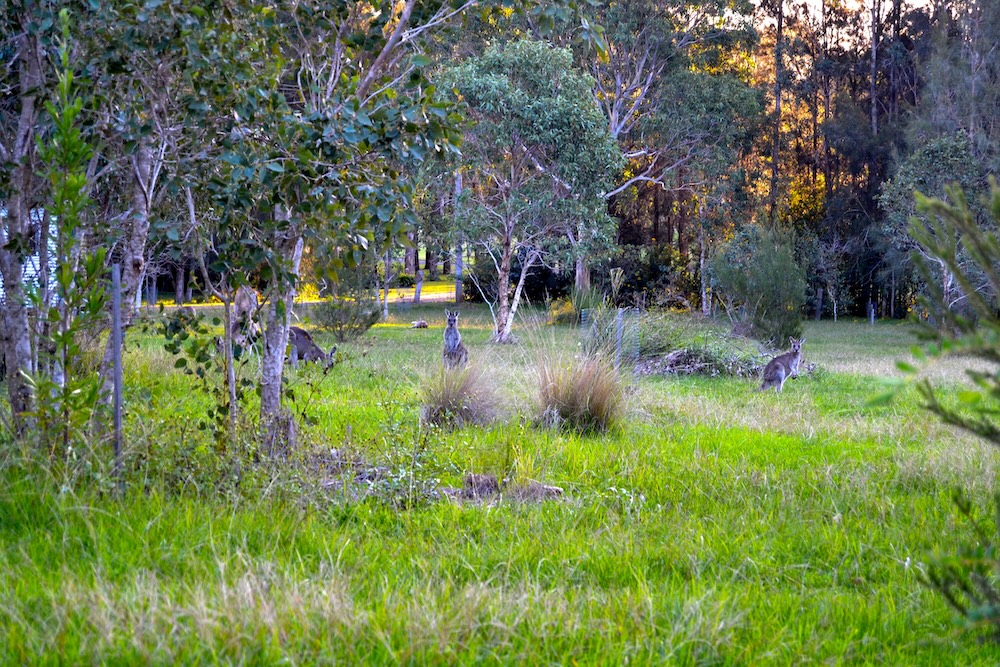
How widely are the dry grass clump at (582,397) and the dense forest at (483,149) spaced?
1.83 m

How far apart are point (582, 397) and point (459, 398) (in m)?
1.06

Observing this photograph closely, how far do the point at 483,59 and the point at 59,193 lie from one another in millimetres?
19540

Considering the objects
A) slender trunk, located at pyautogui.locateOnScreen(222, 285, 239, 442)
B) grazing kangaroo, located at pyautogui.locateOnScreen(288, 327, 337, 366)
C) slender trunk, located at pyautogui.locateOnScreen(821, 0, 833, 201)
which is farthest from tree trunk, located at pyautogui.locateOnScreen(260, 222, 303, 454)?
slender trunk, located at pyautogui.locateOnScreen(821, 0, 833, 201)

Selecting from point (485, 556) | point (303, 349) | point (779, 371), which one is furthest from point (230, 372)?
point (779, 371)

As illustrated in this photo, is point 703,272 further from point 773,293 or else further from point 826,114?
point 773,293

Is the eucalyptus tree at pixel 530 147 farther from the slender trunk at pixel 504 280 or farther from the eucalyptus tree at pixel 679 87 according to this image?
the eucalyptus tree at pixel 679 87

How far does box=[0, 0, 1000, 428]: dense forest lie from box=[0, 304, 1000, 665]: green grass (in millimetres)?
1023

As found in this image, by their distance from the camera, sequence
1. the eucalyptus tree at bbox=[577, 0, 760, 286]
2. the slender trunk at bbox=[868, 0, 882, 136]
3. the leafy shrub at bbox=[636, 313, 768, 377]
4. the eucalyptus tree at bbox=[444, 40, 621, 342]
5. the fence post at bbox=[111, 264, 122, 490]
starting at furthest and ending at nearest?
the slender trunk at bbox=[868, 0, 882, 136] → the eucalyptus tree at bbox=[577, 0, 760, 286] → the eucalyptus tree at bbox=[444, 40, 621, 342] → the leafy shrub at bbox=[636, 313, 768, 377] → the fence post at bbox=[111, 264, 122, 490]

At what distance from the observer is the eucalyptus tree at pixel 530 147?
21844 millimetres

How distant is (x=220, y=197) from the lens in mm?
4746

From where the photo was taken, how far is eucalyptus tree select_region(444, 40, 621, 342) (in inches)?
860

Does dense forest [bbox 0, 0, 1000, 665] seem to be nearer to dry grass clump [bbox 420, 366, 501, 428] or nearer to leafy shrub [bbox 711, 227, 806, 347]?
dry grass clump [bbox 420, 366, 501, 428]

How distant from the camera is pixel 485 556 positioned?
4.07m

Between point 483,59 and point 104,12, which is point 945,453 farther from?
point 483,59
